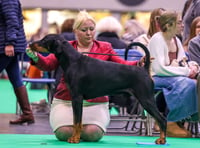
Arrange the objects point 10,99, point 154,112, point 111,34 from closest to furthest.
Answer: point 154,112
point 111,34
point 10,99

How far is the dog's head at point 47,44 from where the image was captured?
5.78 m

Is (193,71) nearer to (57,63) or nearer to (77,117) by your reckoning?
(57,63)

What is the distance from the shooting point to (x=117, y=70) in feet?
19.2

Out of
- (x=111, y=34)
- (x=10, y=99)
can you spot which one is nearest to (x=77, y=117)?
(x=111, y=34)

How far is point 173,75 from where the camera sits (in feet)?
23.0

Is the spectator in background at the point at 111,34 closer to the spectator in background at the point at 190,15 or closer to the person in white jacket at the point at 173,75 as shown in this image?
the spectator in background at the point at 190,15

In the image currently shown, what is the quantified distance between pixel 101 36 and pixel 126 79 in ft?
12.6

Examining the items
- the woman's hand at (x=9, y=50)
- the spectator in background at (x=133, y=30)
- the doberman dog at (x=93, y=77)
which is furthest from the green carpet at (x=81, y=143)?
the spectator in background at (x=133, y=30)

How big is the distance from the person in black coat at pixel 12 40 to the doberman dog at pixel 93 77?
1721mm

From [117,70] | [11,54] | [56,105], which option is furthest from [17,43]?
[117,70]

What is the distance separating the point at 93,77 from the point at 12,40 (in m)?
1.92

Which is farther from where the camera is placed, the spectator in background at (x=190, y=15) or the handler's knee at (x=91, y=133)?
the spectator in background at (x=190, y=15)

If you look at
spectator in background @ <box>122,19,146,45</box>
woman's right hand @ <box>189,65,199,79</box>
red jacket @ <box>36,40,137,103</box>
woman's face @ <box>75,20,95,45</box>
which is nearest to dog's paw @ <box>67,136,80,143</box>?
red jacket @ <box>36,40,137,103</box>

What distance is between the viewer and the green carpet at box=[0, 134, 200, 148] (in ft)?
18.7
